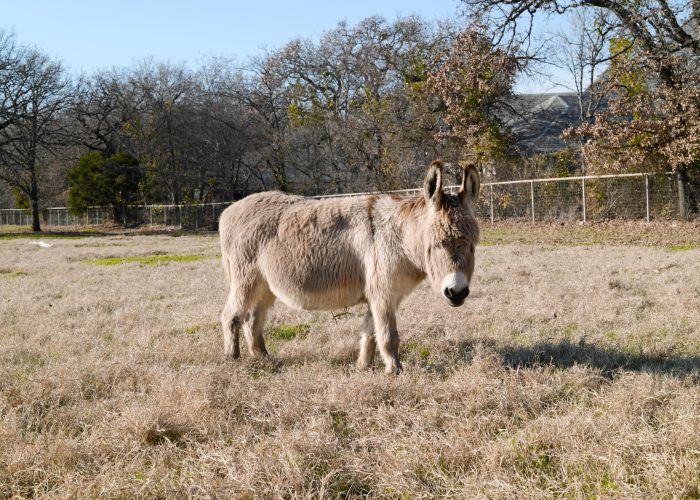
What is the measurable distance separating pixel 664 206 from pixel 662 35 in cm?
633

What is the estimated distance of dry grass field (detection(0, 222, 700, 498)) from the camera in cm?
343

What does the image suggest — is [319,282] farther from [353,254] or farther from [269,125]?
[269,125]

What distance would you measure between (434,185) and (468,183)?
0.33 metres

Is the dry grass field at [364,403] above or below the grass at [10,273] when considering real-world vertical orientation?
below

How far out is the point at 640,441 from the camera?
367 cm

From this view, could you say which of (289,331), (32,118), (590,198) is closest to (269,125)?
(32,118)

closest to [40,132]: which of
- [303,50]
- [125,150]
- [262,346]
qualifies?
[125,150]

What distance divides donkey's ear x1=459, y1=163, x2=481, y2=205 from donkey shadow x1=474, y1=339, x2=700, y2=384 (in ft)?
5.33

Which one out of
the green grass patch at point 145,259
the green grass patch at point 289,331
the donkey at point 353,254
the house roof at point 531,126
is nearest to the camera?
the donkey at point 353,254

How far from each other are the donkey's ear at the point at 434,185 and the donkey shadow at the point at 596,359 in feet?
5.59

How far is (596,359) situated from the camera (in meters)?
5.77

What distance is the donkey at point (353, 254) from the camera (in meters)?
5.25

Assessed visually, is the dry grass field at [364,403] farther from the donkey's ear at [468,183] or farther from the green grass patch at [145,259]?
the green grass patch at [145,259]

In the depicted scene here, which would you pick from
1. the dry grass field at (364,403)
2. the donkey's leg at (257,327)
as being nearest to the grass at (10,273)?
the dry grass field at (364,403)
